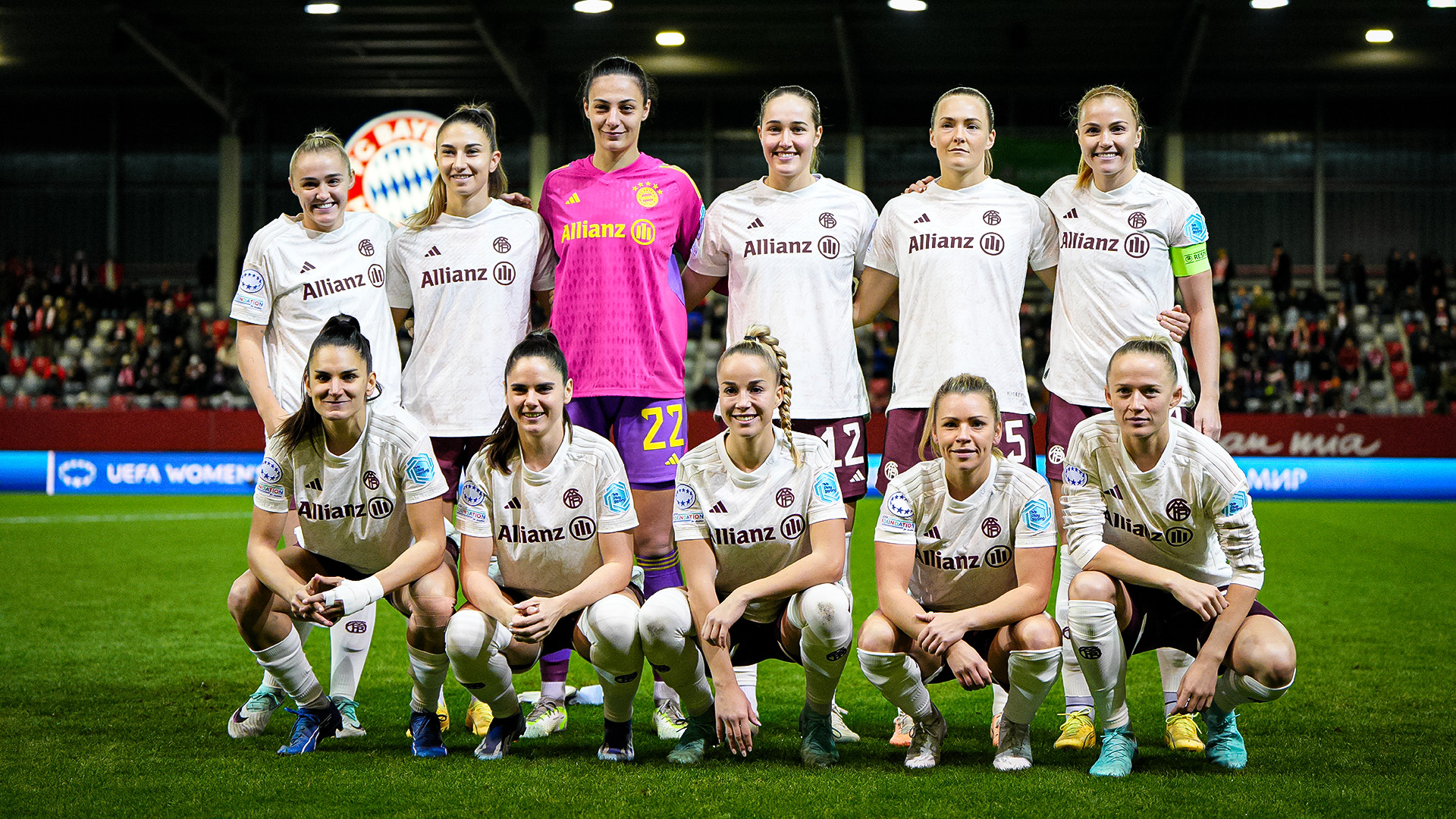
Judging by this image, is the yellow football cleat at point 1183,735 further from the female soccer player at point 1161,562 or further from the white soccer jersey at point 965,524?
the white soccer jersey at point 965,524

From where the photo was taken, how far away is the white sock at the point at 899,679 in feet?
12.2

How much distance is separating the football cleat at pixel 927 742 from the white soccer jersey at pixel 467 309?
181 cm

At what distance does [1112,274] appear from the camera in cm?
443

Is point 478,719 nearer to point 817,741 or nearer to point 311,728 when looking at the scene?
point 311,728

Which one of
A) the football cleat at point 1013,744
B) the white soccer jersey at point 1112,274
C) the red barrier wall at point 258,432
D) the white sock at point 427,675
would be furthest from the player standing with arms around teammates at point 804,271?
the red barrier wall at point 258,432

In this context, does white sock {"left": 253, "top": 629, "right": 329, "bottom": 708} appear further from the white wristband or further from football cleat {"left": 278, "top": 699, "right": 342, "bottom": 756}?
the white wristband

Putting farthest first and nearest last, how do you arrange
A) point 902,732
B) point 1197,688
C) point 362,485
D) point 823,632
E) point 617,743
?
1. point 902,732
2. point 362,485
3. point 617,743
4. point 823,632
5. point 1197,688

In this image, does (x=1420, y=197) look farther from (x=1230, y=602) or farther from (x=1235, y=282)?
(x=1230, y=602)

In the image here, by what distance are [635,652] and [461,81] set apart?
19380mm

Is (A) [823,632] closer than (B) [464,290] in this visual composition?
Yes

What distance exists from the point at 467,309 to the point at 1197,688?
2.70m

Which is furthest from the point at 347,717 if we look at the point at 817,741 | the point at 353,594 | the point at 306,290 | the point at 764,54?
the point at 764,54

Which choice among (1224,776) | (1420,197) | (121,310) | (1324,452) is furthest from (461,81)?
(1224,776)

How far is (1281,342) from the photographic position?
20.2 m
